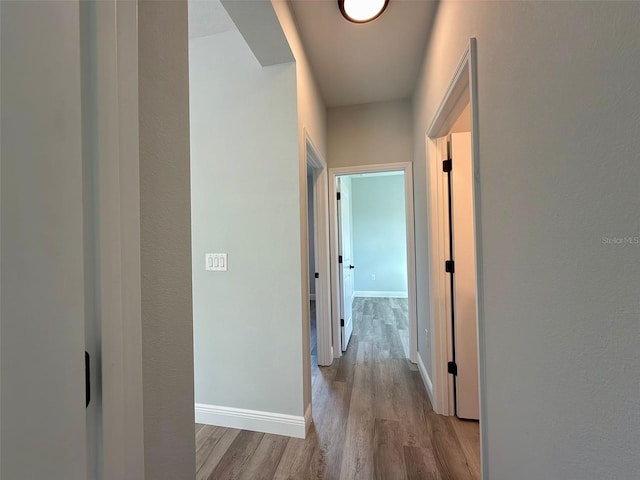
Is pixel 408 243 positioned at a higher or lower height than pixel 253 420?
higher

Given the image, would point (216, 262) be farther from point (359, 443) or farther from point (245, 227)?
point (359, 443)

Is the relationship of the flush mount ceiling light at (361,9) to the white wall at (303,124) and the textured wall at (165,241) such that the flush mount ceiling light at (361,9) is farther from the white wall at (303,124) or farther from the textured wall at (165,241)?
the textured wall at (165,241)

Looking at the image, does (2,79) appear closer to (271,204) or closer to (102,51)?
(102,51)

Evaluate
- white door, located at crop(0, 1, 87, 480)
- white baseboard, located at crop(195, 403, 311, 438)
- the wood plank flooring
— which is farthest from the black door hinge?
white baseboard, located at crop(195, 403, 311, 438)

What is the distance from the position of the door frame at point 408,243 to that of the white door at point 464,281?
0.80 metres

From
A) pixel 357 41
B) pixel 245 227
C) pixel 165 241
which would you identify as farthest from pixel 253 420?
pixel 357 41

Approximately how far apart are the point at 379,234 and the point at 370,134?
3426 millimetres

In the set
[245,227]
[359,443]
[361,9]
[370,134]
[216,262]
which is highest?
[361,9]

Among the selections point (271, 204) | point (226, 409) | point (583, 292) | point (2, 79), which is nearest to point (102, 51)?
point (2, 79)

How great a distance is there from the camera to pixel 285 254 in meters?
1.74

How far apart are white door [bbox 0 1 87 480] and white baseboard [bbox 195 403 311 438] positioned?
5.27 ft

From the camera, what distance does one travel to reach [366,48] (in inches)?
81.7

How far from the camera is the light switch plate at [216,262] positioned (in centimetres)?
185

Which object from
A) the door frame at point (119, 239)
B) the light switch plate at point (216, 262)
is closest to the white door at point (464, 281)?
the light switch plate at point (216, 262)
